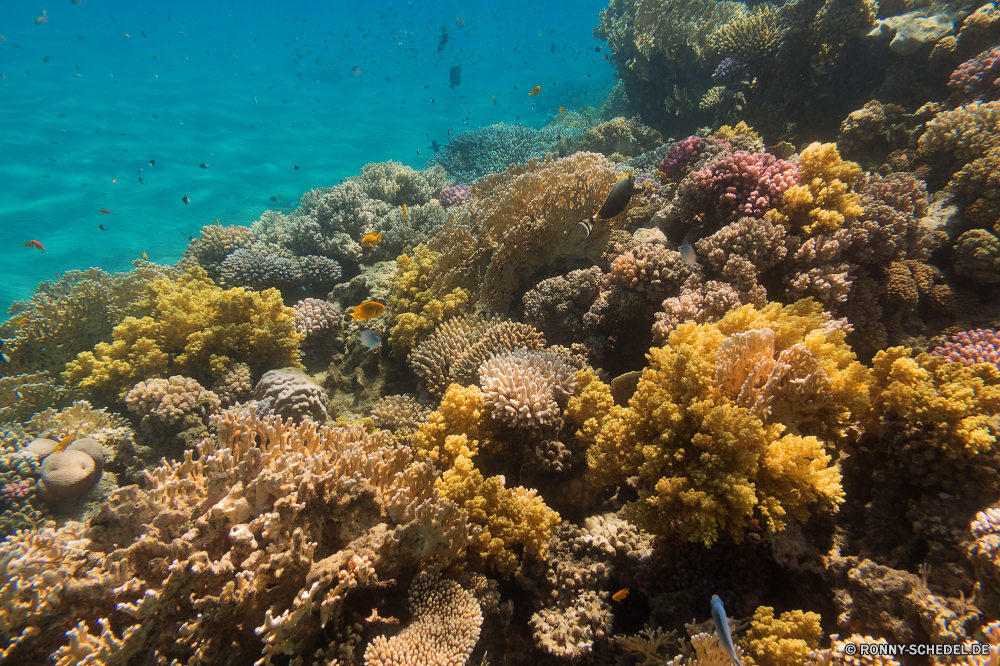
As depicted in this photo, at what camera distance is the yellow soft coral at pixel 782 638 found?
2143 millimetres

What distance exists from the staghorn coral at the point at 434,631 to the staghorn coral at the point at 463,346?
226cm

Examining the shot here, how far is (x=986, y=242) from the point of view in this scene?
4523 millimetres

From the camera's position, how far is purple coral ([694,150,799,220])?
4.56 m

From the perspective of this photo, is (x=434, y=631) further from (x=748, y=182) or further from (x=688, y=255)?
(x=748, y=182)

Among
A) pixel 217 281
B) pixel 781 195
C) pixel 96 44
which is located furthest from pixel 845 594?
pixel 96 44

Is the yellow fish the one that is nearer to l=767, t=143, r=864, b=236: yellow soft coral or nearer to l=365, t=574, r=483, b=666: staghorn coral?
l=365, t=574, r=483, b=666: staghorn coral

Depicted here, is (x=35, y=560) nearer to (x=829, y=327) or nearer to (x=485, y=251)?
(x=485, y=251)

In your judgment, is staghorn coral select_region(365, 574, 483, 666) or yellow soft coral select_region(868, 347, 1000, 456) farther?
yellow soft coral select_region(868, 347, 1000, 456)

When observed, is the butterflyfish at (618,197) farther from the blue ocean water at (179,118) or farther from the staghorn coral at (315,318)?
the blue ocean water at (179,118)

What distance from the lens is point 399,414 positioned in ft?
15.4

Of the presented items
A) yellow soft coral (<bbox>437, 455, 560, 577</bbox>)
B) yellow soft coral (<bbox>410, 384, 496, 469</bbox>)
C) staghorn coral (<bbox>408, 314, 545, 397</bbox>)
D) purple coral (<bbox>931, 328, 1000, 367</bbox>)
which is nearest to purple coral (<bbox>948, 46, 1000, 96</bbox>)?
purple coral (<bbox>931, 328, 1000, 367</bbox>)

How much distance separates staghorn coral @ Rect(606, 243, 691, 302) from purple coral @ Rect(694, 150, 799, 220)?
1.08 meters

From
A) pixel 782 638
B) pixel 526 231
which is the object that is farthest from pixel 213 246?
pixel 782 638

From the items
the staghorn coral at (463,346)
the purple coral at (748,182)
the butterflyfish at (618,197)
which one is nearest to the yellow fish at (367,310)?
the staghorn coral at (463,346)
